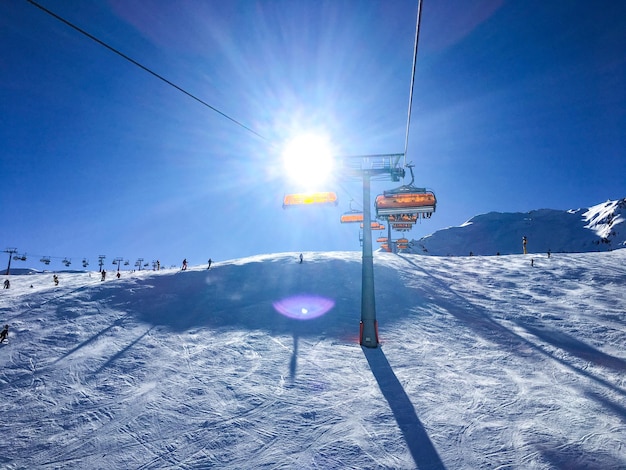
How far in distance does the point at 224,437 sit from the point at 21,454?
3.77 meters

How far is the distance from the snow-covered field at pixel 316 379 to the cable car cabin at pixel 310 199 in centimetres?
506

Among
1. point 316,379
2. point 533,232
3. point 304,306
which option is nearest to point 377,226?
point 304,306

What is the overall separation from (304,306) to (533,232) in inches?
5343

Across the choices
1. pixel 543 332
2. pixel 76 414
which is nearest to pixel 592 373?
pixel 543 332

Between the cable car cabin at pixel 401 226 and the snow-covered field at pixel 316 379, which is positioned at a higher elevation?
the cable car cabin at pixel 401 226

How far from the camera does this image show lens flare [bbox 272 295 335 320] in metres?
13.0

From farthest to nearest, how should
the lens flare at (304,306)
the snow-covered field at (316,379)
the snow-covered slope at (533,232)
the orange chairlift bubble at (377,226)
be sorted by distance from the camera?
the snow-covered slope at (533,232), the orange chairlift bubble at (377,226), the lens flare at (304,306), the snow-covered field at (316,379)

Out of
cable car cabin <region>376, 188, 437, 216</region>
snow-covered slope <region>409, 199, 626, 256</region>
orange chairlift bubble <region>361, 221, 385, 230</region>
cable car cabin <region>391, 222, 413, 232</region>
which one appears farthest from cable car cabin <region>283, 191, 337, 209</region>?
snow-covered slope <region>409, 199, 626, 256</region>

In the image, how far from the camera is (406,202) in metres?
15.0

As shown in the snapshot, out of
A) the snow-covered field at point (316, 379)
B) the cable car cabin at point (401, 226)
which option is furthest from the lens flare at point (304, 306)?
the cable car cabin at point (401, 226)

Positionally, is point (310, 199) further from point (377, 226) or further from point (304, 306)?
point (377, 226)

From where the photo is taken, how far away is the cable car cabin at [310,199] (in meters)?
11.4

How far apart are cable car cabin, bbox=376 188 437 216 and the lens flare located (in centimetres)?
576

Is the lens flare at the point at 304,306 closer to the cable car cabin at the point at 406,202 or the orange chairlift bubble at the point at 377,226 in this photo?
the cable car cabin at the point at 406,202
